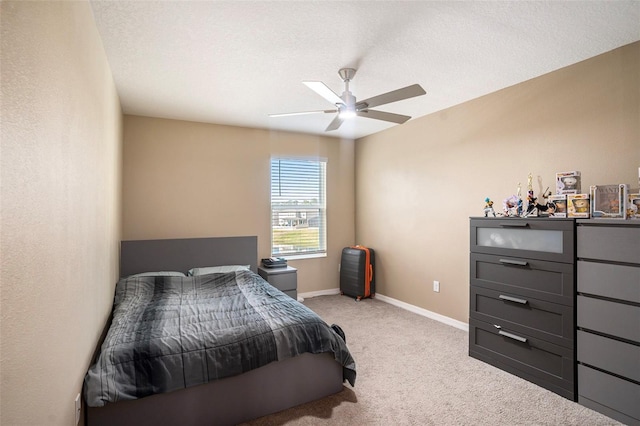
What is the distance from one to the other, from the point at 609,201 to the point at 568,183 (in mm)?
318

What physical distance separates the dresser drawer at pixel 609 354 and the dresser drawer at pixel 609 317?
56mm

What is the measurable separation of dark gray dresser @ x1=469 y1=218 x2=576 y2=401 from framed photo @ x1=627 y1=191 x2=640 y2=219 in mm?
325

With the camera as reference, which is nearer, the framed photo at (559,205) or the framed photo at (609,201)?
the framed photo at (609,201)

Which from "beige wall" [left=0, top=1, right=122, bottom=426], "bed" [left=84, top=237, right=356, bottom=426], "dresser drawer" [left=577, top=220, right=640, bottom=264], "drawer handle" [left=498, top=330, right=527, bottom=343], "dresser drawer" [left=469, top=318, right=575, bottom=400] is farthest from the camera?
"drawer handle" [left=498, top=330, right=527, bottom=343]

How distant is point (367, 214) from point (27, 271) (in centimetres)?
452

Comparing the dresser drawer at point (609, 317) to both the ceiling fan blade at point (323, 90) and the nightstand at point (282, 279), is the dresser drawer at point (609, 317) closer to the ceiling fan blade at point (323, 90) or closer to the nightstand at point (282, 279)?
the ceiling fan blade at point (323, 90)

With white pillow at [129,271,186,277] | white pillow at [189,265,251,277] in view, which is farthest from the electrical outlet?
white pillow at [189,265,251,277]

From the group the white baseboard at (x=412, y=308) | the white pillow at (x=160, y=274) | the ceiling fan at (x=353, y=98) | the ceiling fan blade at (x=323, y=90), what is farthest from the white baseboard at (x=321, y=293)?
the ceiling fan blade at (x=323, y=90)

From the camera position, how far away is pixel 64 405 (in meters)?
1.44

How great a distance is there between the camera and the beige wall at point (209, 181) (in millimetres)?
4020

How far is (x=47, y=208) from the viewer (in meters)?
1.23

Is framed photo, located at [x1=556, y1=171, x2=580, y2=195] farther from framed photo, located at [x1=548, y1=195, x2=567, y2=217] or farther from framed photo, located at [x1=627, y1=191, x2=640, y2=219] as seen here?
framed photo, located at [x1=627, y1=191, x2=640, y2=219]

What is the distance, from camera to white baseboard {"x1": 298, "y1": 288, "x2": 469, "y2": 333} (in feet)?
12.2

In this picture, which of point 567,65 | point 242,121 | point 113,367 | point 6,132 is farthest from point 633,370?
point 242,121
